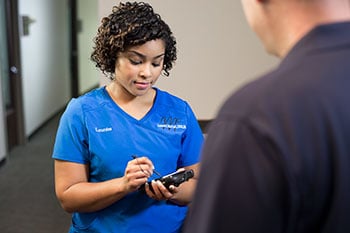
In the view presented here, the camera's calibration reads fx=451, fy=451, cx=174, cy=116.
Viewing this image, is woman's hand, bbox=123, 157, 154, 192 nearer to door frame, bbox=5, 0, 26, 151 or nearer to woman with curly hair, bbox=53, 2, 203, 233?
woman with curly hair, bbox=53, 2, 203, 233

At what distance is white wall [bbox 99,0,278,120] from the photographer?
106 inches

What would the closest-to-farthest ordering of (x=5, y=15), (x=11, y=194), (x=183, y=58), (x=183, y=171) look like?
1. (x=183, y=171)
2. (x=183, y=58)
3. (x=11, y=194)
4. (x=5, y=15)

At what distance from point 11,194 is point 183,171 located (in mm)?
2521

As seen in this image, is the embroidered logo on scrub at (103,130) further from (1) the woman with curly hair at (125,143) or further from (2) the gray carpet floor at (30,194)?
(2) the gray carpet floor at (30,194)

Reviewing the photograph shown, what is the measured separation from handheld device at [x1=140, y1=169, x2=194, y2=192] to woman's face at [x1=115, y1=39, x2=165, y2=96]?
237 mm

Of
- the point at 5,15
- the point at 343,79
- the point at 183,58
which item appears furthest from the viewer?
the point at 5,15

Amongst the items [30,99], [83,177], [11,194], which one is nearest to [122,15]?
Answer: [83,177]

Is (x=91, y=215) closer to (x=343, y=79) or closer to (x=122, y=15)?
(x=122, y=15)

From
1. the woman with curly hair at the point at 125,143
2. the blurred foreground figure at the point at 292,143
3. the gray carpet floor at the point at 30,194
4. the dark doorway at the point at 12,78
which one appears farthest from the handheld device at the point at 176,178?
the dark doorway at the point at 12,78

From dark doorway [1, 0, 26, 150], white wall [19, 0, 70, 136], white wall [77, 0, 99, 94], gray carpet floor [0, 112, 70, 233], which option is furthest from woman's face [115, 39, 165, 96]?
white wall [77, 0, 99, 94]

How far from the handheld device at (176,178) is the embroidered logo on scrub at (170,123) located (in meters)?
0.13

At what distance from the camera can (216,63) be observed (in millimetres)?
2830

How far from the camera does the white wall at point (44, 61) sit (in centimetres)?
448

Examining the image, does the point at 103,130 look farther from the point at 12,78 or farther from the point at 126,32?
the point at 12,78
